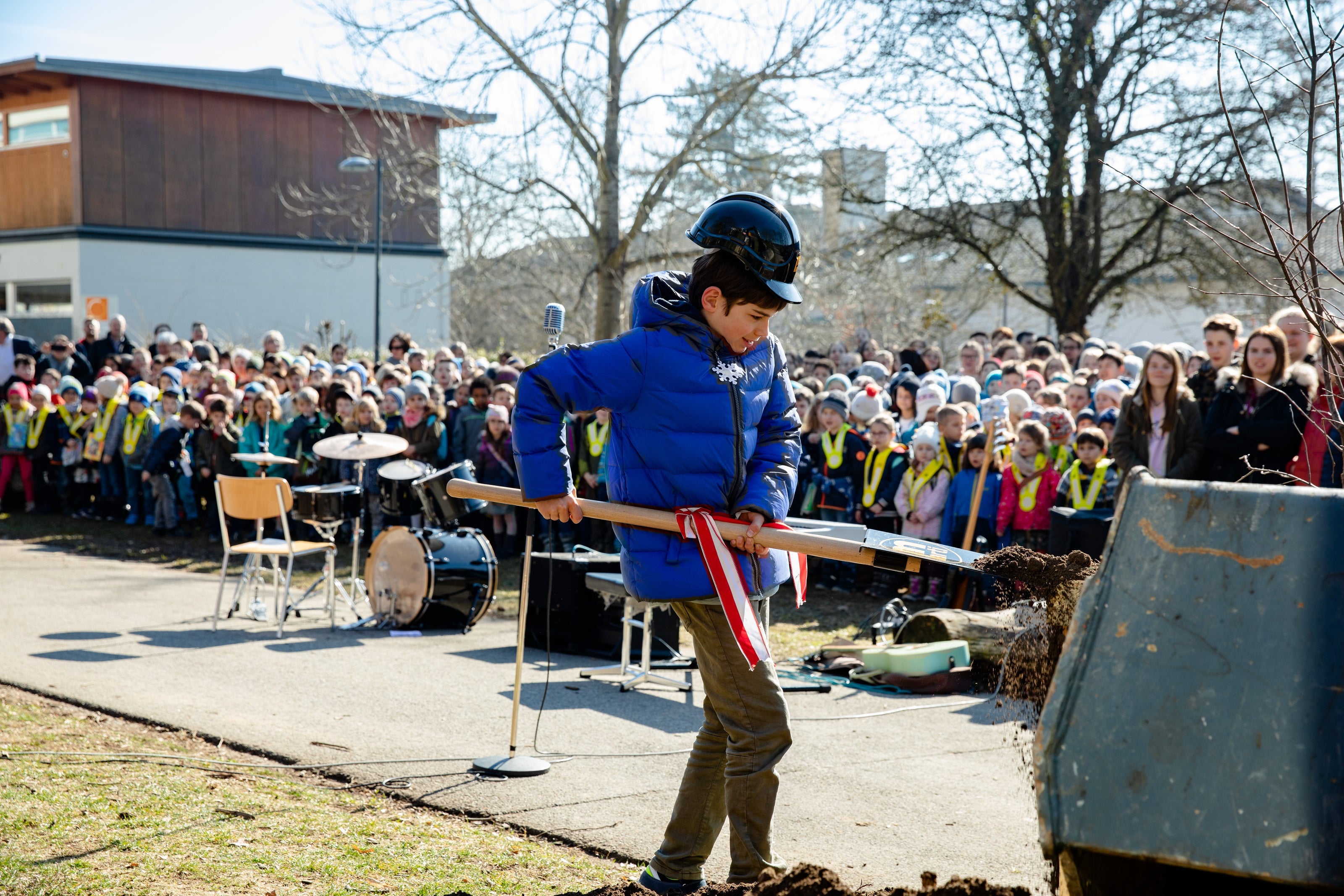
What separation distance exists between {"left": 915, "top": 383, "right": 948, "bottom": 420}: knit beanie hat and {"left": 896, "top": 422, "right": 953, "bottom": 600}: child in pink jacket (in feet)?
3.30

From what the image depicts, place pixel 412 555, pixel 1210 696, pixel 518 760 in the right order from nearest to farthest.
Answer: pixel 1210 696 < pixel 518 760 < pixel 412 555

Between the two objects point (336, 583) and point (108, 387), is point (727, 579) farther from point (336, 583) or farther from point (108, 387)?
point (108, 387)

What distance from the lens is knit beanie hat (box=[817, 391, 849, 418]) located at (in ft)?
36.8

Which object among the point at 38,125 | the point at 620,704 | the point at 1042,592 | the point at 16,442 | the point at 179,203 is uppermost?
the point at 38,125

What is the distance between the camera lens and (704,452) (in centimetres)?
374

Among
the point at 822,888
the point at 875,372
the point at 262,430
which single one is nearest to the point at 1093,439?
the point at 875,372

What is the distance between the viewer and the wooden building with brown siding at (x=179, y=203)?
29.8m

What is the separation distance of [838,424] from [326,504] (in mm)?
Result: 4476

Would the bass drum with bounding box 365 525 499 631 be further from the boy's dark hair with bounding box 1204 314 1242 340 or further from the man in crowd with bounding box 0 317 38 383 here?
the man in crowd with bounding box 0 317 38 383

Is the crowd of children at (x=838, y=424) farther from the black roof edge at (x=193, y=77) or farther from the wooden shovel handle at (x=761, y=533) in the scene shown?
the black roof edge at (x=193, y=77)

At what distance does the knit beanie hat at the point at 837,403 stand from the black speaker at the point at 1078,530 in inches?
111

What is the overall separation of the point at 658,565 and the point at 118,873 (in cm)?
199

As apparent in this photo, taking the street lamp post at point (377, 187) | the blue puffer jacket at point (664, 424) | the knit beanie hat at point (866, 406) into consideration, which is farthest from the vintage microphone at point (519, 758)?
the street lamp post at point (377, 187)

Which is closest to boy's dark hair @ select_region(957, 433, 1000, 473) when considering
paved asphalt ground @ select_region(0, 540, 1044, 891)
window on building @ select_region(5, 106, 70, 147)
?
paved asphalt ground @ select_region(0, 540, 1044, 891)
